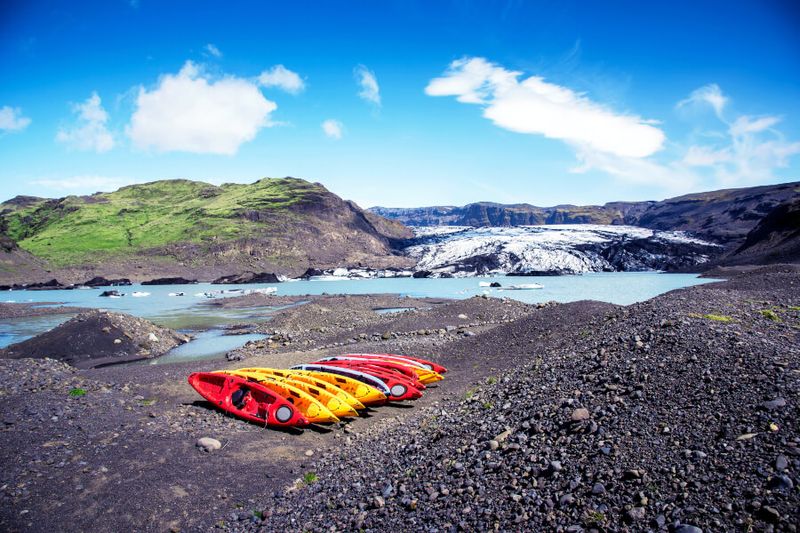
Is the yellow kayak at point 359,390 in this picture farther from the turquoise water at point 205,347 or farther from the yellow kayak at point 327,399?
the turquoise water at point 205,347

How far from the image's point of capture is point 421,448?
10.9 m

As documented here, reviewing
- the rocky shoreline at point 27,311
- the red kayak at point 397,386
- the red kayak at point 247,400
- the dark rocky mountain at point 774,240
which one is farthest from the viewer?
the dark rocky mountain at point 774,240

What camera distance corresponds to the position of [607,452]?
7.91 metres

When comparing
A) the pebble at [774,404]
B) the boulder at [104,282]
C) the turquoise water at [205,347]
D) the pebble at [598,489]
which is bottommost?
the boulder at [104,282]

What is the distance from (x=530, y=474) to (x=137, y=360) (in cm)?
2787

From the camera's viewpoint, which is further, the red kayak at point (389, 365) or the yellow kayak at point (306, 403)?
the red kayak at point (389, 365)

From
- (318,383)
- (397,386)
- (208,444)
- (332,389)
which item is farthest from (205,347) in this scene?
(208,444)

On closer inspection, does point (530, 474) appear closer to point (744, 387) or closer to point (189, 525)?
point (744, 387)

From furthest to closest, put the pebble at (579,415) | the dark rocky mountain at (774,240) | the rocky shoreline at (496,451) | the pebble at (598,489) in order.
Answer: the dark rocky mountain at (774,240) < the pebble at (579,415) < the pebble at (598,489) < the rocky shoreline at (496,451)

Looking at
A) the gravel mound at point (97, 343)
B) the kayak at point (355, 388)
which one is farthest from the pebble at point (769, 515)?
the gravel mound at point (97, 343)

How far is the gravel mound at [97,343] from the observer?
1113 inches

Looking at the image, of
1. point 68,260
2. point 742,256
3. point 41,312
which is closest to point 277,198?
point 68,260

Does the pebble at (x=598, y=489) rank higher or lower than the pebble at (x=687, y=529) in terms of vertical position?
lower

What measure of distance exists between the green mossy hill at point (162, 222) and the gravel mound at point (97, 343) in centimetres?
11185
